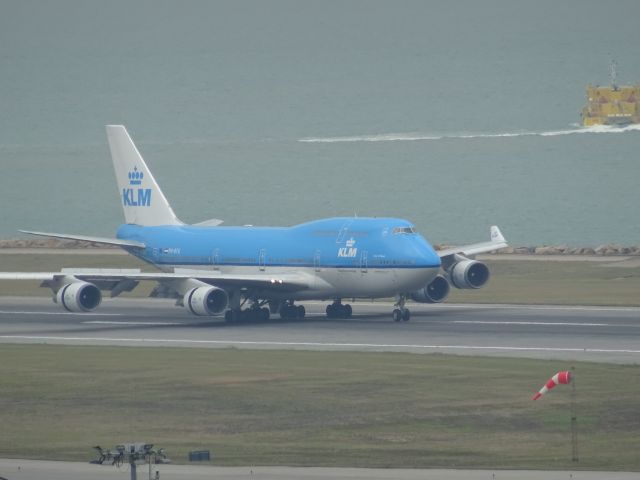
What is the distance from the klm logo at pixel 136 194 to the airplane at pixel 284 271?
9.57 ft

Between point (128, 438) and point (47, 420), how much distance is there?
12.9ft

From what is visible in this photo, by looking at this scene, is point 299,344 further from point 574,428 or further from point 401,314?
point 574,428

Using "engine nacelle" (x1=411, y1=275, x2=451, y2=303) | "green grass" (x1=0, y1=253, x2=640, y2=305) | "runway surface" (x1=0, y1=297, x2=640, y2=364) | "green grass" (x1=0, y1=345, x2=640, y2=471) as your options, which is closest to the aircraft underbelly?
"runway surface" (x1=0, y1=297, x2=640, y2=364)

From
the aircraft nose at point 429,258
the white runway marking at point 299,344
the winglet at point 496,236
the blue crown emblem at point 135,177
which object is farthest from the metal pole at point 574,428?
the blue crown emblem at point 135,177

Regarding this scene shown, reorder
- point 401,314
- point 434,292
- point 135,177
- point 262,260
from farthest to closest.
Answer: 1. point 135,177
2. point 434,292
3. point 262,260
4. point 401,314

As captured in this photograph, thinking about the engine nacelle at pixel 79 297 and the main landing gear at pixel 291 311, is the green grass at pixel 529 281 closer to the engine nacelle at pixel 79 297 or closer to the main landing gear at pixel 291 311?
the main landing gear at pixel 291 311

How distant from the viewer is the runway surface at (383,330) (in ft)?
179

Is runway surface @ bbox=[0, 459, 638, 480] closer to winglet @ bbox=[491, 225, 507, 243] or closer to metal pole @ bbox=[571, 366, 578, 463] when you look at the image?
metal pole @ bbox=[571, 366, 578, 463]

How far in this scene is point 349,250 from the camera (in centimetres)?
6638

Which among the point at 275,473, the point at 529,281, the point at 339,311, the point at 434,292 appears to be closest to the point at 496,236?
the point at 434,292

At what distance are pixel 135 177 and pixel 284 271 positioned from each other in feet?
45.6

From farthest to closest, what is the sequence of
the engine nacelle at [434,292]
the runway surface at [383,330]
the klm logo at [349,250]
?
the engine nacelle at [434,292] → the klm logo at [349,250] → the runway surface at [383,330]

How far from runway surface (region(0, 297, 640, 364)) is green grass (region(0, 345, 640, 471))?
12.0 feet

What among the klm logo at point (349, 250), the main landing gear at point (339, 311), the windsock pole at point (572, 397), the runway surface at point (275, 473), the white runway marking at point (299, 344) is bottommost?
the runway surface at point (275, 473)
